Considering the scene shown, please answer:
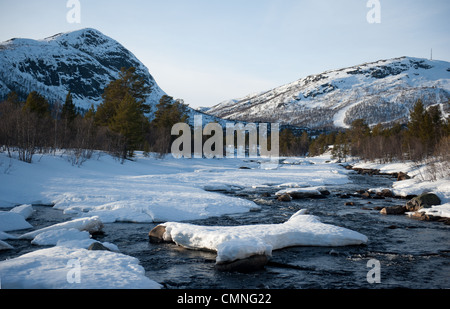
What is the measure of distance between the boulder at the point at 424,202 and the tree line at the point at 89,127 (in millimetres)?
26391

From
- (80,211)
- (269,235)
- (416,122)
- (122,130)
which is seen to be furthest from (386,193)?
(416,122)

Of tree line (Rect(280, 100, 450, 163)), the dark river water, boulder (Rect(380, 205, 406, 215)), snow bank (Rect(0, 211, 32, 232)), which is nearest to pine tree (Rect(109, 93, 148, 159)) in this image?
the dark river water

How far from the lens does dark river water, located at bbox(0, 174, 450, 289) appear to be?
7.41m

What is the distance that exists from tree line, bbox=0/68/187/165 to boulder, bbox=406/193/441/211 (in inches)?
1039

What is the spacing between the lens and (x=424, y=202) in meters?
16.9

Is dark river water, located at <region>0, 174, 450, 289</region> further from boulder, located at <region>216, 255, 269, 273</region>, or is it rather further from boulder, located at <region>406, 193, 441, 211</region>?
boulder, located at <region>406, 193, 441, 211</region>

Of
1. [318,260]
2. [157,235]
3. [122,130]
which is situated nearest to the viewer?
[318,260]

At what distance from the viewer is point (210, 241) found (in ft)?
31.6

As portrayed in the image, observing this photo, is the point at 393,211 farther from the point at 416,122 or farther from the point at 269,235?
the point at 416,122

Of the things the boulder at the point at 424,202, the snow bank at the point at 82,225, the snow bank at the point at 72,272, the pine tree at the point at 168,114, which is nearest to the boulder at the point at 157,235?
the snow bank at the point at 82,225

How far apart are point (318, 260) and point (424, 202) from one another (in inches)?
440

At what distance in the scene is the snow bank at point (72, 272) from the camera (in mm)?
6074
